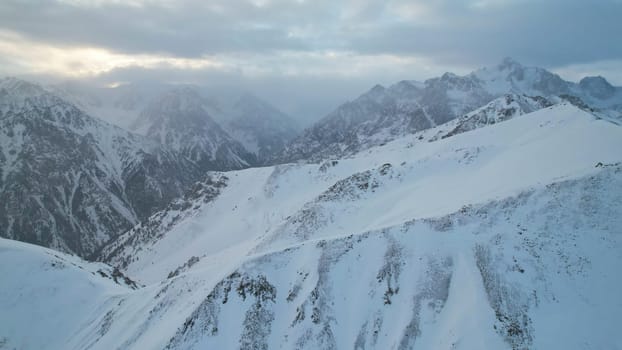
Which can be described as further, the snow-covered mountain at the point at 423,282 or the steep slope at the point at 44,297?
the steep slope at the point at 44,297

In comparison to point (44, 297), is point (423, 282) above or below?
above

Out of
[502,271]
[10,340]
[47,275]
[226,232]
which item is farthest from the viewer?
[226,232]

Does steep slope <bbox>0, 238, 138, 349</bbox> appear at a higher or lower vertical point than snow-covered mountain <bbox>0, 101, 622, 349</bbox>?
lower

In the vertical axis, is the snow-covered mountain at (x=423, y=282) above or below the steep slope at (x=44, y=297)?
above

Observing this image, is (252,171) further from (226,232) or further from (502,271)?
(502,271)

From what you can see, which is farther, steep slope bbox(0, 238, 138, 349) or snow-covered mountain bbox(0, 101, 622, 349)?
steep slope bbox(0, 238, 138, 349)

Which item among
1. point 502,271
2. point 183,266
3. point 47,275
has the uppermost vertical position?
point 502,271

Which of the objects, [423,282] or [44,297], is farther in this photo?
[44,297]

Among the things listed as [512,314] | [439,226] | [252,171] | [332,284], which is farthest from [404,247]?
[252,171]
